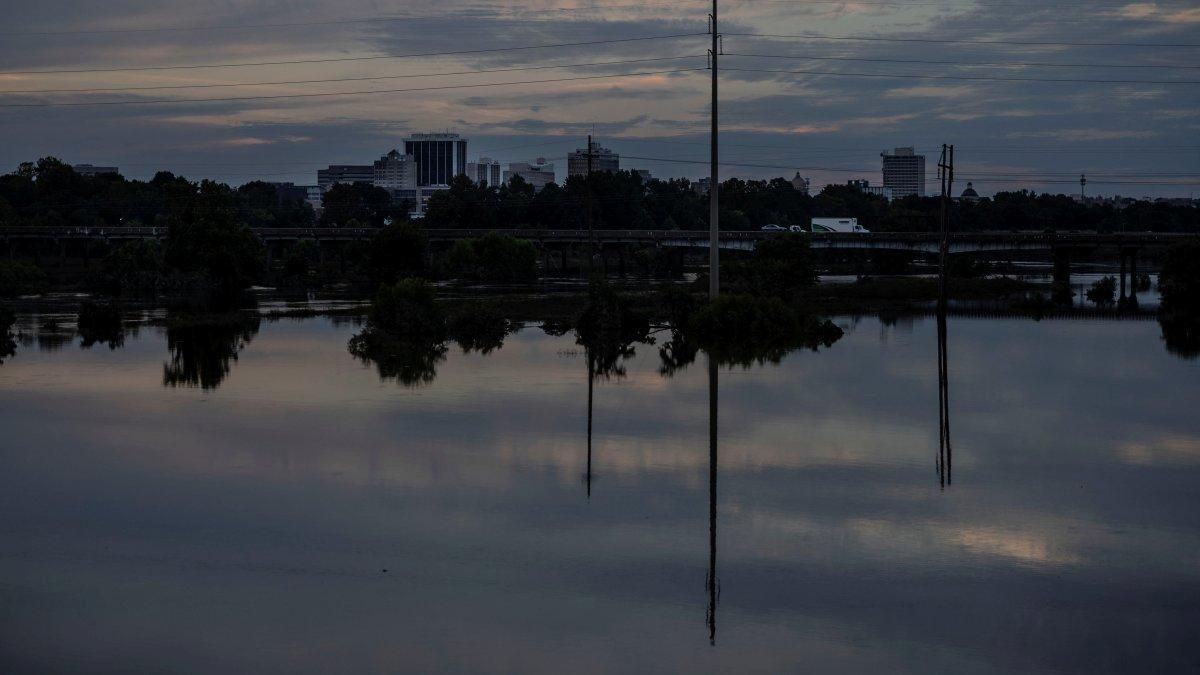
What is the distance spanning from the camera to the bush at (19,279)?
9731 centimetres

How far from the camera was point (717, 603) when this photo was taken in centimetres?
1639

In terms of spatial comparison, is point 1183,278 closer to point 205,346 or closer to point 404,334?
point 404,334

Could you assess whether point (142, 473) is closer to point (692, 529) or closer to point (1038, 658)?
point (692, 529)

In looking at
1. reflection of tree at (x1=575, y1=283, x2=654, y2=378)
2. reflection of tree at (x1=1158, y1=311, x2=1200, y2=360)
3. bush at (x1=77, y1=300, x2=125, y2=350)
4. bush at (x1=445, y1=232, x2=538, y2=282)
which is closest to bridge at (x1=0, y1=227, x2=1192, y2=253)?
bush at (x1=445, y1=232, x2=538, y2=282)

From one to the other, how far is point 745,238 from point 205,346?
91.3 metres

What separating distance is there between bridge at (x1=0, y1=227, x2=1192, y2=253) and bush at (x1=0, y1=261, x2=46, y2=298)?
32611 mm

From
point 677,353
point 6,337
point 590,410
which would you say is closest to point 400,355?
point 677,353

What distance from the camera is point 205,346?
50719 mm

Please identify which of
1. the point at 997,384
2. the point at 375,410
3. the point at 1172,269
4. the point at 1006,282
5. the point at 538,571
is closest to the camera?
the point at 538,571

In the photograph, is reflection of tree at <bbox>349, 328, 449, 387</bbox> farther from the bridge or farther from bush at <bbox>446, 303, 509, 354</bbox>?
the bridge

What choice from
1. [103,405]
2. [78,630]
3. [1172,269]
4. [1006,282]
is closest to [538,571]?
[78,630]

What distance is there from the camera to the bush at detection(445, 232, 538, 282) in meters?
121

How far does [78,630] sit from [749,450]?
1474cm

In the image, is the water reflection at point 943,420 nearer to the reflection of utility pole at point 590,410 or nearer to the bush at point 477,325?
the reflection of utility pole at point 590,410
